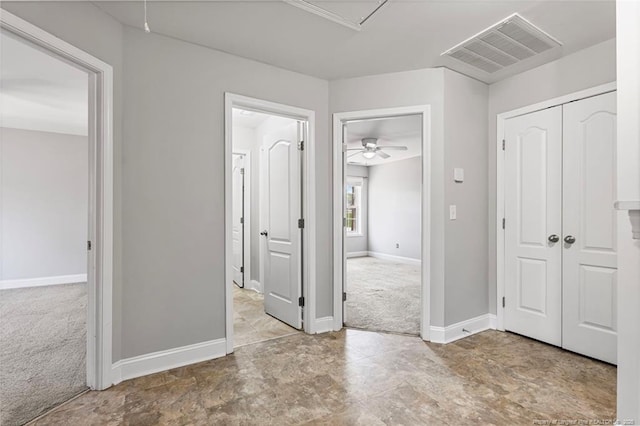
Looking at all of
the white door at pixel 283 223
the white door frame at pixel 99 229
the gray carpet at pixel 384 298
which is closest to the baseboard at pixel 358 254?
the gray carpet at pixel 384 298

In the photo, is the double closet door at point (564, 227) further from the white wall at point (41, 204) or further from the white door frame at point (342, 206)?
the white wall at point (41, 204)

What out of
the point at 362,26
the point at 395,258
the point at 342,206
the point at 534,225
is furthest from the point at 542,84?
the point at 395,258

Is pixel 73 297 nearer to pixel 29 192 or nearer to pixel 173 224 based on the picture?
pixel 29 192

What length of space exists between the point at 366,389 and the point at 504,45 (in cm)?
279

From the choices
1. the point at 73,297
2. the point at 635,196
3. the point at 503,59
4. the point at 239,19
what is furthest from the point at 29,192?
the point at 635,196

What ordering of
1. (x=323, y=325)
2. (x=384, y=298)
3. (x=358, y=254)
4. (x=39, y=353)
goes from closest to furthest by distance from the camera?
(x=39, y=353) → (x=323, y=325) → (x=384, y=298) → (x=358, y=254)

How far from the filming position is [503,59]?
2719 millimetres

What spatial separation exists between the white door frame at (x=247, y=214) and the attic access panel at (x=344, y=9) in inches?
115

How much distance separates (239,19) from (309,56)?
70cm

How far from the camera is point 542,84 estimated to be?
283cm

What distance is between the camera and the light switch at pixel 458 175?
2.96 meters

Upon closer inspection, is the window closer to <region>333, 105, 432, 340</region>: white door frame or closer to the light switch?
<region>333, 105, 432, 340</region>: white door frame

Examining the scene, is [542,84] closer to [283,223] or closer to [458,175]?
[458,175]

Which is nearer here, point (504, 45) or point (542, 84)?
point (504, 45)
